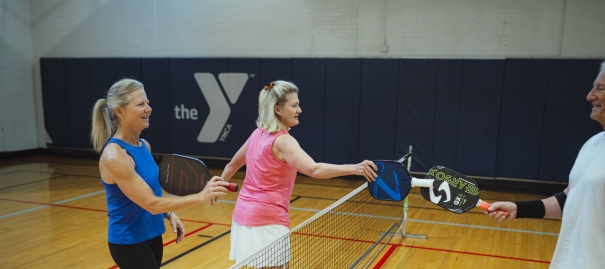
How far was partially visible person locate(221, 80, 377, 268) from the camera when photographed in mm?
3070

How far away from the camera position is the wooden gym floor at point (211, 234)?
5812 mm

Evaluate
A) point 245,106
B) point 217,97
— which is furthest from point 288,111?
point 217,97

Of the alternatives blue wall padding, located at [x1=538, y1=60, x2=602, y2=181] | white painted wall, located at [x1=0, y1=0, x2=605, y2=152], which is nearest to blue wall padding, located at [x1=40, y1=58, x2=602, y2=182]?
blue wall padding, located at [x1=538, y1=60, x2=602, y2=181]

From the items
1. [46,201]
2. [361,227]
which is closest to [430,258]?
[361,227]

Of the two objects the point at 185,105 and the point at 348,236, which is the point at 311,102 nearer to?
the point at 185,105

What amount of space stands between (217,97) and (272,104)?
9.16 metres

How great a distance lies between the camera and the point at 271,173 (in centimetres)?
312

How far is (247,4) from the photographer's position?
1174 cm

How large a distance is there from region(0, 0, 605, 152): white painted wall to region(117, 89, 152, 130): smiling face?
8.53 m

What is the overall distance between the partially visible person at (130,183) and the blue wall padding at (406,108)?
27.1ft

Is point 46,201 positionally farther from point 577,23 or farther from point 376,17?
point 577,23

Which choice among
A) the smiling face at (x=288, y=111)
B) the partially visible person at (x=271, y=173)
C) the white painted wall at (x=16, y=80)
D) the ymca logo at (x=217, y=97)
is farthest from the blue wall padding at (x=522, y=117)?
the white painted wall at (x=16, y=80)

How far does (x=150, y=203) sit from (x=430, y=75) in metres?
8.68

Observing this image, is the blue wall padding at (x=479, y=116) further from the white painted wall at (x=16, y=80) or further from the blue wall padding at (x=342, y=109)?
the white painted wall at (x=16, y=80)
